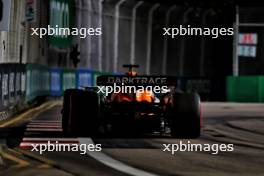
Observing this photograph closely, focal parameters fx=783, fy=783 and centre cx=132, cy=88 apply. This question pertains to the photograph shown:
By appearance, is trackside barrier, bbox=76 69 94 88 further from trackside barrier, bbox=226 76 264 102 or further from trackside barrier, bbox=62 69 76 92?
trackside barrier, bbox=226 76 264 102

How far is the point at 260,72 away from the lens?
2030 inches

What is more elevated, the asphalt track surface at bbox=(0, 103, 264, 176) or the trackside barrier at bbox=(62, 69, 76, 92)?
the trackside barrier at bbox=(62, 69, 76, 92)

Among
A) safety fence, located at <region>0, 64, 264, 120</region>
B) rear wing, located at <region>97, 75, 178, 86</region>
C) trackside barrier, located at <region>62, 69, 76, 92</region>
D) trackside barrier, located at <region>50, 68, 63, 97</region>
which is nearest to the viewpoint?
rear wing, located at <region>97, 75, 178, 86</region>

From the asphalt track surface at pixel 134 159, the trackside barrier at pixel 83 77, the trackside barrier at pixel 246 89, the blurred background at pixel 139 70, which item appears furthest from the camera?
the trackside barrier at pixel 246 89

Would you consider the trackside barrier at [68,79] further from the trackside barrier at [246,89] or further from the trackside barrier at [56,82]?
the trackside barrier at [246,89]

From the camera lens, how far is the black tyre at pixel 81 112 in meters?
14.7

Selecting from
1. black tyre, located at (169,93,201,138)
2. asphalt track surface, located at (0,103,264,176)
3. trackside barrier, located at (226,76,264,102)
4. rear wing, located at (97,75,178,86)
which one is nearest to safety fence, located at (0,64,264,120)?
trackside barrier, located at (226,76,264,102)

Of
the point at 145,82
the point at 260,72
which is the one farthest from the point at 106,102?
the point at 260,72

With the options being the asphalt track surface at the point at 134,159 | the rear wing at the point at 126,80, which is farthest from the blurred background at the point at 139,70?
the rear wing at the point at 126,80

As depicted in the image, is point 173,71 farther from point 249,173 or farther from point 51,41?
point 249,173

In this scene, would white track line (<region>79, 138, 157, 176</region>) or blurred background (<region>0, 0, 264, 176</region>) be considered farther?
blurred background (<region>0, 0, 264, 176</region>)

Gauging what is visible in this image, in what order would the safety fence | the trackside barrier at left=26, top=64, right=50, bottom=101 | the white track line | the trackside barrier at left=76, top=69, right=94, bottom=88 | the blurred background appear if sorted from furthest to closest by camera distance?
the trackside barrier at left=76, top=69, right=94, bottom=88 < the trackside barrier at left=26, top=64, right=50, bottom=101 < the safety fence < the blurred background < the white track line

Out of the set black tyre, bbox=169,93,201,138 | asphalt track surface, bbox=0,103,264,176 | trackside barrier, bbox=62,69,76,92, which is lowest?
asphalt track surface, bbox=0,103,264,176

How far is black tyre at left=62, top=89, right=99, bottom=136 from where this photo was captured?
14703mm
